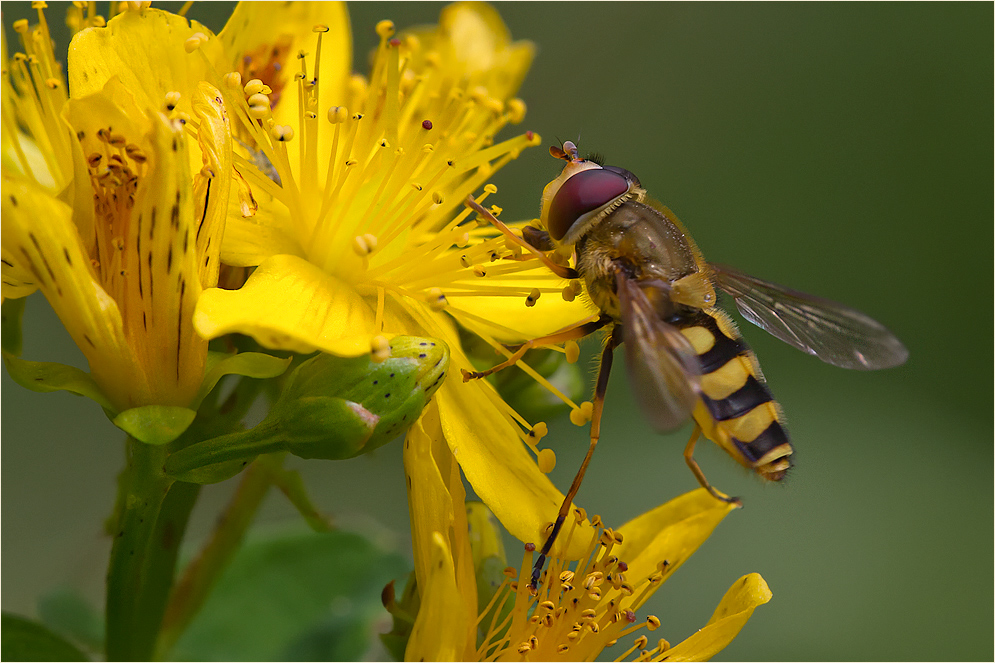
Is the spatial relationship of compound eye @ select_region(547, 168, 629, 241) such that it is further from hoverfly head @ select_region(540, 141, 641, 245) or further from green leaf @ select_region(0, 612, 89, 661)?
green leaf @ select_region(0, 612, 89, 661)

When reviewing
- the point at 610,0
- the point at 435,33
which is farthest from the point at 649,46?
the point at 435,33

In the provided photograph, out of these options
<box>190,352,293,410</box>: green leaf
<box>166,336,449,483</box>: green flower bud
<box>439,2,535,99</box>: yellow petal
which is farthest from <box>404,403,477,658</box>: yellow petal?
<box>439,2,535,99</box>: yellow petal

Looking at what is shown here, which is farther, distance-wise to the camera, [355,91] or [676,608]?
[676,608]

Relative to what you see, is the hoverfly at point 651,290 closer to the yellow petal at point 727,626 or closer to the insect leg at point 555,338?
the insect leg at point 555,338

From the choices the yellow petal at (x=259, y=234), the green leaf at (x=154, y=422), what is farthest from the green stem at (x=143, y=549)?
the yellow petal at (x=259, y=234)

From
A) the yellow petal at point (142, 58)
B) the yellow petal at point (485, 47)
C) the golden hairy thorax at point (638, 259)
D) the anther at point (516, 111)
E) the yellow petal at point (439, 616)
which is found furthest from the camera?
the yellow petal at point (485, 47)

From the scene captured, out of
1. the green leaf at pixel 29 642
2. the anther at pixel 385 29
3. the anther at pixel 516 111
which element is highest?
the anther at pixel 385 29

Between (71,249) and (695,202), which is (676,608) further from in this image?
(71,249)

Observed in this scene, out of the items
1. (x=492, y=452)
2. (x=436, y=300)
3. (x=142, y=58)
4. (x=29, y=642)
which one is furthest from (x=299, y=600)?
(x=142, y=58)
